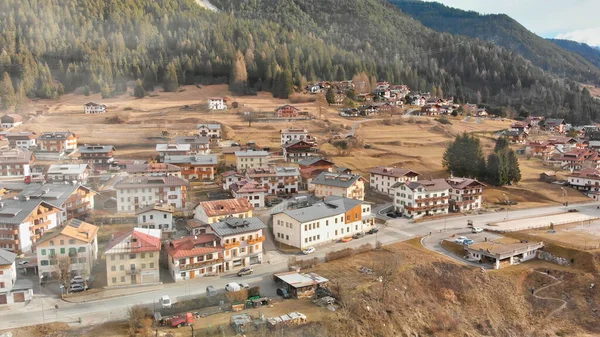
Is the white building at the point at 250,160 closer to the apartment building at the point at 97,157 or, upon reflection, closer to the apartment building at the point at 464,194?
the apartment building at the point at 97,157

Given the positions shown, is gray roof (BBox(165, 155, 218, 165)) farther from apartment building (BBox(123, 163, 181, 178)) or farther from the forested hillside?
the forested hillside

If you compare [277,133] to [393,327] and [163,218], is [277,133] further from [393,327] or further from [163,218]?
[393,327]

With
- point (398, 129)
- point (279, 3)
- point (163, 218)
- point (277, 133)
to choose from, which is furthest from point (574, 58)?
point (163, 218)

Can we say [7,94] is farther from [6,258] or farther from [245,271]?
[245,271]

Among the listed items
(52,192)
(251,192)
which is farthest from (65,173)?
(251,192)

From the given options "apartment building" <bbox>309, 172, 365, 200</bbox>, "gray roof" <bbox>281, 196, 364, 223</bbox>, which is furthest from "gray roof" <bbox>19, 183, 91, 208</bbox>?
"apartment building" <bbox>309, 172, 365, 200</bbox>
